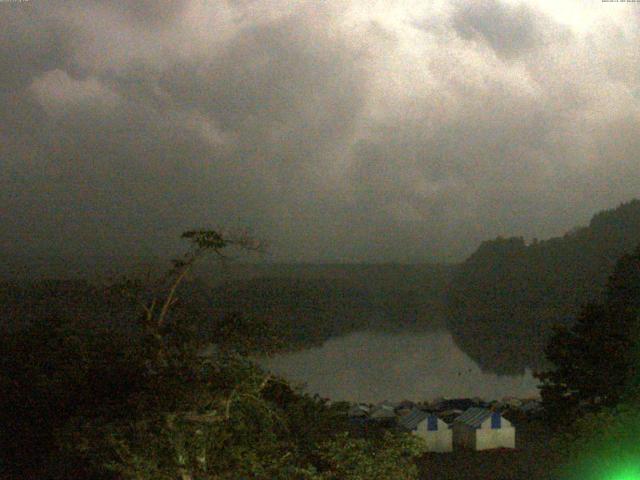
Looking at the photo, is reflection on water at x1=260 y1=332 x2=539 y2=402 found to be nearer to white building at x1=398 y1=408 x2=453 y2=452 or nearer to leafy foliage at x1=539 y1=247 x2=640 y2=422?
white building at x1=398 y1=408 x2=453 y2=452

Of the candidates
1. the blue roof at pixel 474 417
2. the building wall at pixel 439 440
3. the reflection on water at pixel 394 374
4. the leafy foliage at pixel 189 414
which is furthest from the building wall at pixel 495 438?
the reflection on water at pixel 394 374

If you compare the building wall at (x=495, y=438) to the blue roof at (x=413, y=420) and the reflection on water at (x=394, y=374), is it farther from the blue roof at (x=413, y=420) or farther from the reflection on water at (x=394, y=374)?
the reflection on water at (x=394, y=374)

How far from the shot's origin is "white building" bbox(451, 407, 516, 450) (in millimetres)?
17172

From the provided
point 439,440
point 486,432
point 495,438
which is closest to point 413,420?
point 439,440

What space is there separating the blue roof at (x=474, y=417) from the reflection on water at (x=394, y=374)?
464 inches

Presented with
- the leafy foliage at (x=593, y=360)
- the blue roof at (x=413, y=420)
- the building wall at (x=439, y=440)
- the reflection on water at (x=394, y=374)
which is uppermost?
the leafy foliage at (x=593, y=360)

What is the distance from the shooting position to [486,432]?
17.2 metres

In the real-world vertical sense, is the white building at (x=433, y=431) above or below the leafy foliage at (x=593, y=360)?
below

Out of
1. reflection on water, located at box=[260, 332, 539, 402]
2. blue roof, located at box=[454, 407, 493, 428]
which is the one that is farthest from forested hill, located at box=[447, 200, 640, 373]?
blue roof, located at box=[454, 407, 493, 428]

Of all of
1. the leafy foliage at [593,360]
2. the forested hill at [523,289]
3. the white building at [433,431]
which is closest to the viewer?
the leafy foliage at [593,360]

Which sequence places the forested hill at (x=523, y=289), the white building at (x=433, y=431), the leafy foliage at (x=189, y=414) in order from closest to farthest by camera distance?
the leafy foliage at (x=189, y=414) < the white building at (x=433, y=431) < the forested hill at (x=523, y=289)

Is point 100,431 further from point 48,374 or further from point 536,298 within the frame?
point 536,298

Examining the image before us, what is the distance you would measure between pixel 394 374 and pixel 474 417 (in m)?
28.2

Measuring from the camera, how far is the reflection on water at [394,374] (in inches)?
1497
